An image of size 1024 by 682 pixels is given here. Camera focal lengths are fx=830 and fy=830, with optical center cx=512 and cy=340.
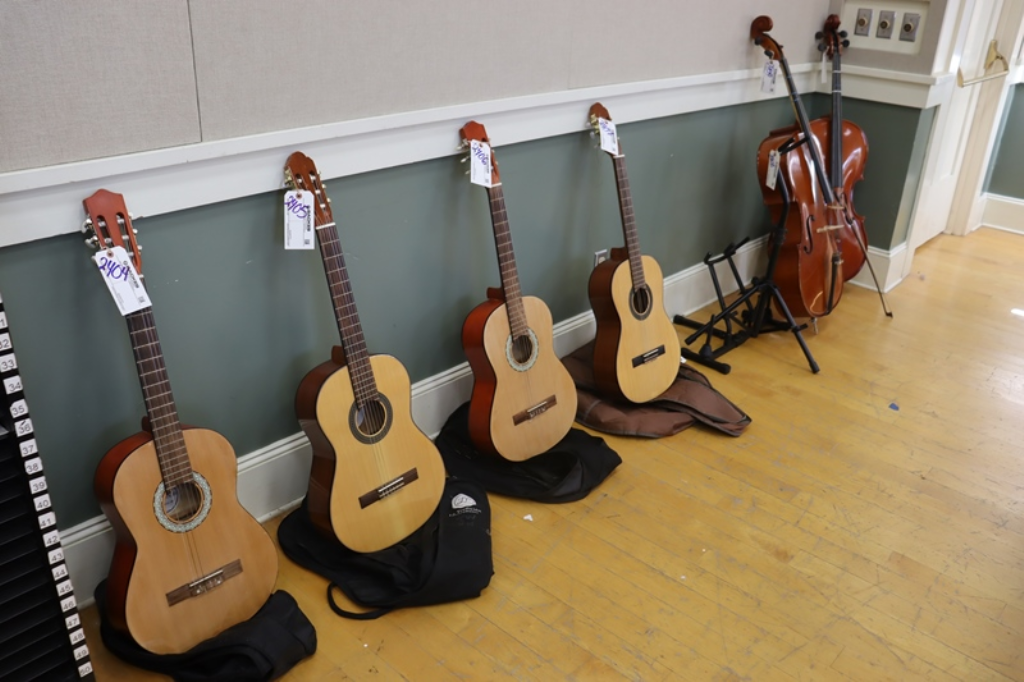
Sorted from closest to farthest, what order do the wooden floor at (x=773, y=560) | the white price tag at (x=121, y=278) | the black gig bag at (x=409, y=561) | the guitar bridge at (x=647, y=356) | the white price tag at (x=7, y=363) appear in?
1. the white price tag at (x=7, y=363)
2. the white price tag at (x=121, y=278)
3. the wooden floor at (x=773, y=560)
4. the black gig bag at (x=409, y=561)
5. the guitar bridge at (x=647, y=356)

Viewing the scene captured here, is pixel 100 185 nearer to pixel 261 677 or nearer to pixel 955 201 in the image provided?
pixel 261 677

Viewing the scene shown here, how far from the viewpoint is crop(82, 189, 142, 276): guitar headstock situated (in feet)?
5.32

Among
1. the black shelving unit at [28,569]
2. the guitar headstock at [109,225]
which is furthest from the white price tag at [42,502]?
the guitar headstock at [109,225]

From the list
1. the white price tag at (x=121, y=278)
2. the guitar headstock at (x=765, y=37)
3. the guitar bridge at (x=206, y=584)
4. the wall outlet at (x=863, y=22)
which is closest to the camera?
the white price tag at (x=121, y=278)

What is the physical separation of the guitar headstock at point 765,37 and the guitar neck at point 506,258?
1424 mm

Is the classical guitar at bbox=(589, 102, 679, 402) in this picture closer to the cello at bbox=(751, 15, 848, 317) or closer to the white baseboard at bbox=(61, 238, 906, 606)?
the white baseboard at bbox=(61, 238, 906, 606)

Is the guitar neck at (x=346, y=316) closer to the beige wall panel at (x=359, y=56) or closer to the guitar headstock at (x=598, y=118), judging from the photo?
the beige wall panel at (x=359, y=56)

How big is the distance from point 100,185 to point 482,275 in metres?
1.15

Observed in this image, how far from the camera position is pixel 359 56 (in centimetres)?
199

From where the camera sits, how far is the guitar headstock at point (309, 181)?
1.92m

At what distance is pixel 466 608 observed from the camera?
195 cm

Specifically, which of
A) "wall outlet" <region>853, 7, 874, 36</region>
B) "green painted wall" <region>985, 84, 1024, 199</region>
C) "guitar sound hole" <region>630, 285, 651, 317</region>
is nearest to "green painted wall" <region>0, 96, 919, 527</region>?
"guitar sound hole" <region>630, 285, 651, 317</region>

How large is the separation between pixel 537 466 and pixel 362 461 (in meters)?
0.62

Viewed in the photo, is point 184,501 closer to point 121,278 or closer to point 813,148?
point 121,278
